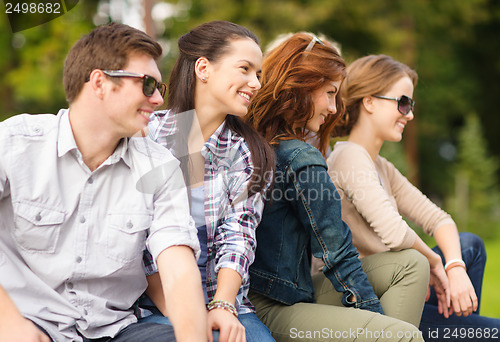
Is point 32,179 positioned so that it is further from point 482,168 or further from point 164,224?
point 482,168

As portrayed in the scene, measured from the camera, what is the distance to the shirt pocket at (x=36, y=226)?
1735mm

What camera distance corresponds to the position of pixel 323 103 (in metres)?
2.48

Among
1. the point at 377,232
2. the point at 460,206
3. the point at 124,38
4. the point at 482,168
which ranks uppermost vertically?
the point at 124,38

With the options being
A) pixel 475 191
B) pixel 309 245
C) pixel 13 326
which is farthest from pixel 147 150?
pixel 475 191

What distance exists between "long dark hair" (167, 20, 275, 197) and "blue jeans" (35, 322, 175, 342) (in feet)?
1.99

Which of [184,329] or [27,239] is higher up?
[27,239]

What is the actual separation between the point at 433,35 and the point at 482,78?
3.37 m

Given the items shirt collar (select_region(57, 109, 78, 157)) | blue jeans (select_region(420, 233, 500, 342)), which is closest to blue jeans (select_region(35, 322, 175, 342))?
shirt collar (select_region(57, 109, 78, 157))

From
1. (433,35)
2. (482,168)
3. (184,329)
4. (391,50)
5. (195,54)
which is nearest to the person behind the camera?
(184,329)

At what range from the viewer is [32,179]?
176 centimetres

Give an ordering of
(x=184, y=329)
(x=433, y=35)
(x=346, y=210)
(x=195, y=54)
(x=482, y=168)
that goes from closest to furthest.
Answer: (x=184, y=329), (x=195, y=54), (x=346, y=210), (x=482, y=168), (x=433, y=35)

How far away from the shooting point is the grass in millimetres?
4824

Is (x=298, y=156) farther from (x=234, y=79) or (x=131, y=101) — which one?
(x=131, y=101)

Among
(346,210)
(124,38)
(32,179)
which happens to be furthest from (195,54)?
(346,210)
